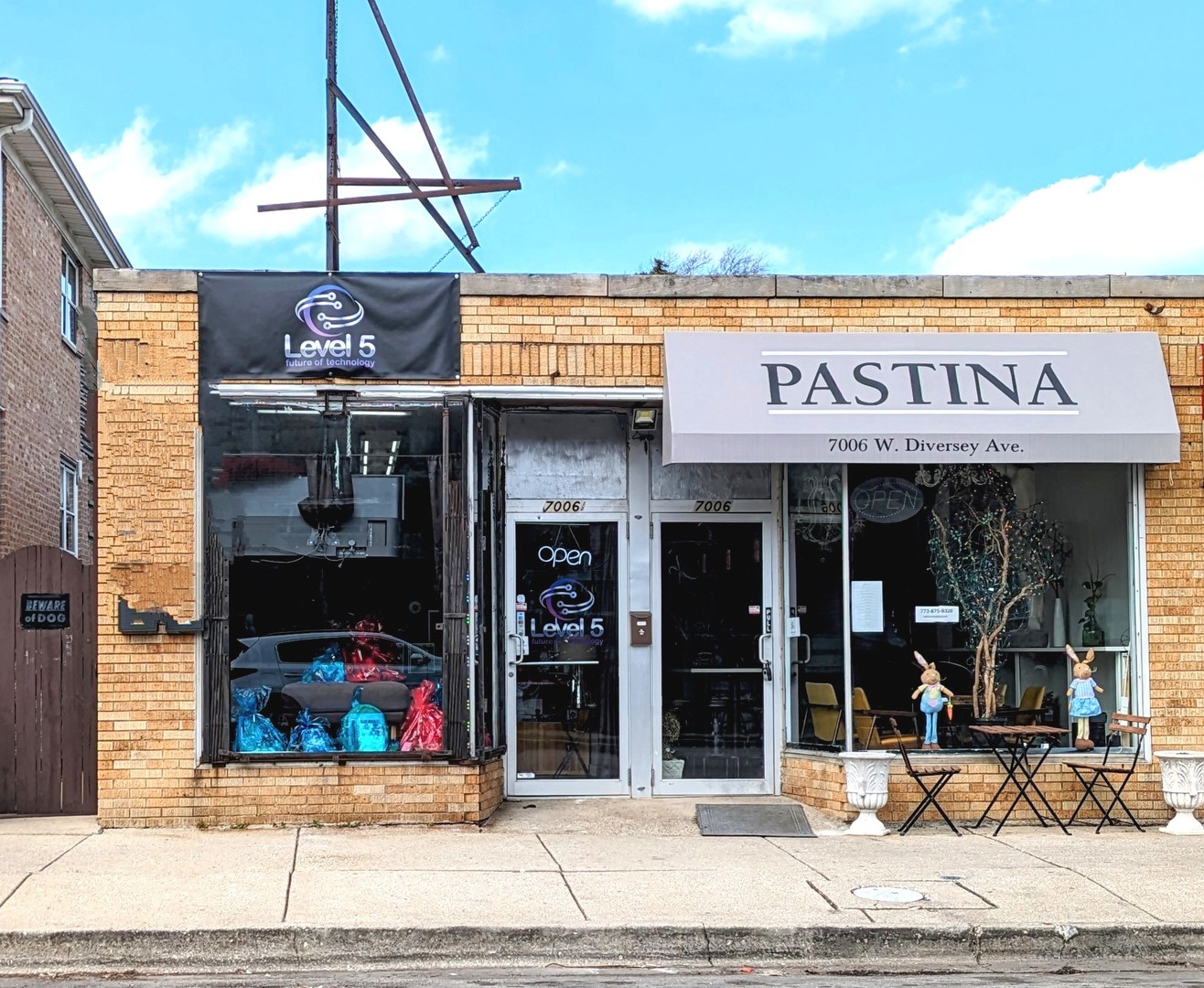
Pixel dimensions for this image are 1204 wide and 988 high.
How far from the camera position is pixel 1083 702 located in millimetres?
11023

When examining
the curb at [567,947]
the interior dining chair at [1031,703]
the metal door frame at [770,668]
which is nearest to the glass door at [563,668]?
the metal door frame at [770,668]

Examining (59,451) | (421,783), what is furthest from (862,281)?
(59,451)

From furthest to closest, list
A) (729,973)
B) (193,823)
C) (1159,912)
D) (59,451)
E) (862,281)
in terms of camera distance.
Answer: (59,451)
(862,281)
(193,823)
(1159,912)
(729,973)

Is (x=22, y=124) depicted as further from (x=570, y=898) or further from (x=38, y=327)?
(x=570, y=898)

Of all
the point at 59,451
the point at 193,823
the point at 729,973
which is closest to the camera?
the point at 729,973

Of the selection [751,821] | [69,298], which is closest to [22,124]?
[69,298]

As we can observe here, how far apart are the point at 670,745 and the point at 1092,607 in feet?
11.2

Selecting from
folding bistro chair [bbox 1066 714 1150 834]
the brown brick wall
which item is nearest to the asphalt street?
folding bistro chair [bbox 1066 714 1150 834]

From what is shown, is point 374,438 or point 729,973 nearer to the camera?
point 729,973

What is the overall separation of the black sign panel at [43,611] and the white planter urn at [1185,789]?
8163 mm

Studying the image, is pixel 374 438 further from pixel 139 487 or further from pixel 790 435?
pixel 790 435

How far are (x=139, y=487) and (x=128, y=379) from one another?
0.78m

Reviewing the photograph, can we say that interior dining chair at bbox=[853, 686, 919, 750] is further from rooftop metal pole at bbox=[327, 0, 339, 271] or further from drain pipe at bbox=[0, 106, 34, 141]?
drain pipe at bbox=[0, 106, 34, 141]

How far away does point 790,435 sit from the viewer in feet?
33.8
